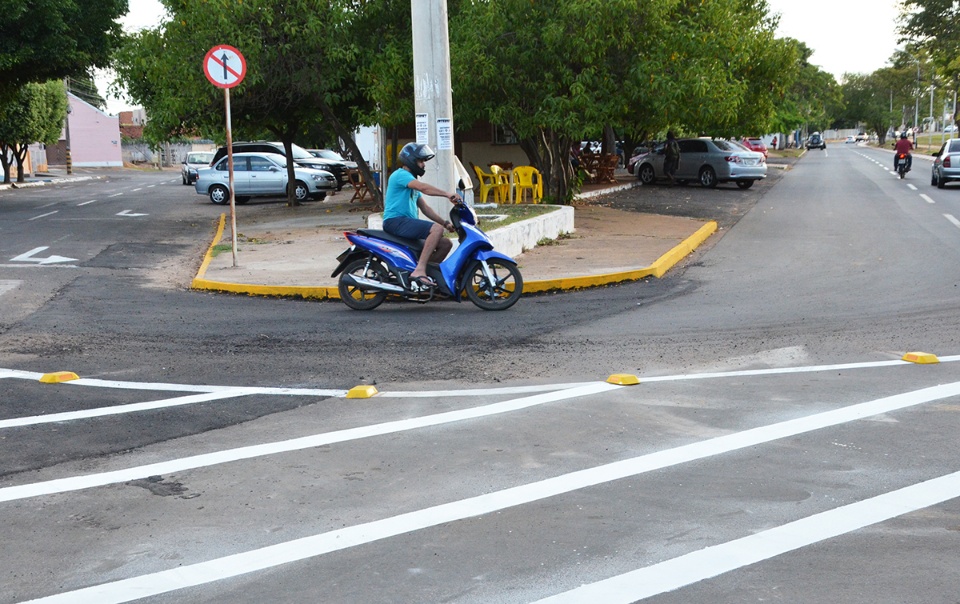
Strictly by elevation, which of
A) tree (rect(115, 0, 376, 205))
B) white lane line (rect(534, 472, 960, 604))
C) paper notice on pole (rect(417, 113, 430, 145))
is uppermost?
tree (rect(115, 0, 376, 205))

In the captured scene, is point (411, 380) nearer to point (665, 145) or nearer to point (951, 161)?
point (951, 161)

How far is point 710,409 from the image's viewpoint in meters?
6.61

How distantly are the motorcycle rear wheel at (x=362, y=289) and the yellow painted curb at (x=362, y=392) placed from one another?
367cm

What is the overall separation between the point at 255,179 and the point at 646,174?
46.4ft

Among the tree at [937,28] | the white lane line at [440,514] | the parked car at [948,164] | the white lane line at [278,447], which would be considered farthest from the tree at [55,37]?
the tree at [937,28]

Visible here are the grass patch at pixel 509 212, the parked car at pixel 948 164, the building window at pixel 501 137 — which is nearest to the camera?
the grass patch at pixel 509 212

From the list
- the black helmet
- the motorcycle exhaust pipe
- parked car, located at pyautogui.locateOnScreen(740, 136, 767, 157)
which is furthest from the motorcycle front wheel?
parked car, located at pyautogui.locateOnScreen(740, 136, 767, 157)

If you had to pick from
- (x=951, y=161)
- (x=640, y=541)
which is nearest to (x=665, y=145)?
(x=951, y=161)

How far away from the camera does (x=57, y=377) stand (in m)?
7.86

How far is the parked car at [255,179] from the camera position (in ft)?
103

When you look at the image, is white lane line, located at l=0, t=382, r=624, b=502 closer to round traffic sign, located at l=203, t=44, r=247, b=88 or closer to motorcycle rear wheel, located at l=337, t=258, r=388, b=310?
motorcycle rear wheel, located at l=337, t=258, r=388, b=310

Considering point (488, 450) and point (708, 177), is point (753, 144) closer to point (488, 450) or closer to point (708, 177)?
point (708, 177)

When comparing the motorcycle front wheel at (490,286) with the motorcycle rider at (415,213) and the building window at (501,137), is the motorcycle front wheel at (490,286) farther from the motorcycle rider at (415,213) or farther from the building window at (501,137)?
the building window at (501,137)

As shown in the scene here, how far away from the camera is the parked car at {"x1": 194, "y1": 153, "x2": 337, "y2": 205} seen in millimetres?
31438
